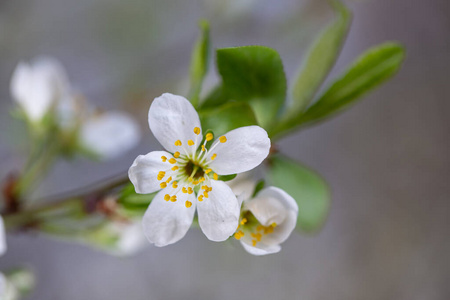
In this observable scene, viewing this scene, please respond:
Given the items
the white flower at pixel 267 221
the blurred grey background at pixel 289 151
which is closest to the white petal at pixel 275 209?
the white flower at pixel 267 221

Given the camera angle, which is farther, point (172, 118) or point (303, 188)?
point (303, 188)

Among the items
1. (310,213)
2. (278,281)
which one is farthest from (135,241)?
(278,281)

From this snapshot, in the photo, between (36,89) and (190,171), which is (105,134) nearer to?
(36,89)

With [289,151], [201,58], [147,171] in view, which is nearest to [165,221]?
[147,171]

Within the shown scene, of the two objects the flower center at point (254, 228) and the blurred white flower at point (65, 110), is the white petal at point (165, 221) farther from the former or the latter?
the blurred white flower at point (65, 110)

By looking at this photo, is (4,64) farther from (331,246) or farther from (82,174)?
(331,246)
